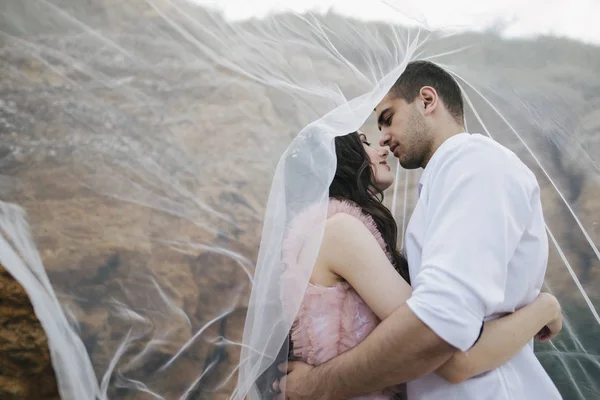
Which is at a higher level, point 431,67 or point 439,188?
point 431,67

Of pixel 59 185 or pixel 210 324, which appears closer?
pixel 59 185

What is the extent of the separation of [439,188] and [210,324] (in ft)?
1.87

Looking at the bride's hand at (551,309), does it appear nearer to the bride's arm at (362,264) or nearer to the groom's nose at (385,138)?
the bride's arm at (362,264)

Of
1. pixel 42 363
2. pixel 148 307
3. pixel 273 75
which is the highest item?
pixel 273 75

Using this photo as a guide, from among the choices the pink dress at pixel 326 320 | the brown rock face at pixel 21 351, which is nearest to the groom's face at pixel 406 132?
the pink dress at pixel 326 320

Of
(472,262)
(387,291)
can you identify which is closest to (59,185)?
(387,291)

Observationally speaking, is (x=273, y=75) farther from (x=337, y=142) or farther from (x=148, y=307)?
(x=148, y=307)

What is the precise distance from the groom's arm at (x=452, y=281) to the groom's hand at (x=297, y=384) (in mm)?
27

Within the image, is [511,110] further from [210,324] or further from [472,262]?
[210,324]

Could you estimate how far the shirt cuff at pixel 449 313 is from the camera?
38.5 inches

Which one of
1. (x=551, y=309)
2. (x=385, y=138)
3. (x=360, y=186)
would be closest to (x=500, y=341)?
(x=551, y=309)

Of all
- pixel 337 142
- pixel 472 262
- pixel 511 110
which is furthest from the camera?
pixel 511 110

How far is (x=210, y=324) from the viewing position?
1.16m

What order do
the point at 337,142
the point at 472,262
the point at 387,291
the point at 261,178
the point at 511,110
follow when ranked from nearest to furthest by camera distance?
the point at 472,262 → the point at 387,291 → the point at 261,178 → the point at 337,142 → the point at 511,110
